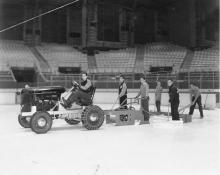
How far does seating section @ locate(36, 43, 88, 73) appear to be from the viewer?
2620 cm

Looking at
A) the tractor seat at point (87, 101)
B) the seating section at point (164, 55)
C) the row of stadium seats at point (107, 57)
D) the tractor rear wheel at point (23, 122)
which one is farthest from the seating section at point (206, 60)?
the tractor rear wheel at point (23, 122)

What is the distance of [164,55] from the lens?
2794cm

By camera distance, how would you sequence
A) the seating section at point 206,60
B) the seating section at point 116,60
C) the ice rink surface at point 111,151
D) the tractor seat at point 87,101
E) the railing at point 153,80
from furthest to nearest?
the seating section at point 116,60, the seating section at point 206,60, the railing at point 153,80, the tractor seat at point 87,101, the ice rink surface at point 111,151

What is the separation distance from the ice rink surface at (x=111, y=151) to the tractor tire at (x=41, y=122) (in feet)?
0.73

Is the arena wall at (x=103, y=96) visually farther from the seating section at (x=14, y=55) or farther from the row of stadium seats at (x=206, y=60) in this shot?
the row of stadium seats at (x=206, y=60)

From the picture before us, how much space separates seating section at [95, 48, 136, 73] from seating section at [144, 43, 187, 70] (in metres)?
1.25

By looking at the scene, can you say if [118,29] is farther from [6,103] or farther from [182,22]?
[6,103]

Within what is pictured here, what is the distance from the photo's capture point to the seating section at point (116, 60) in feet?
85.5

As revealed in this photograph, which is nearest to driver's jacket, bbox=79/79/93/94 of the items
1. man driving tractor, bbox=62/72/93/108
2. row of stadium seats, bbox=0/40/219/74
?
man driving tractor, bbox=62/72/93/108

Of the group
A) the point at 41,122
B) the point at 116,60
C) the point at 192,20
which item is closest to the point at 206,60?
the point at 192,20

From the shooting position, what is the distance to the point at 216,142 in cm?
714

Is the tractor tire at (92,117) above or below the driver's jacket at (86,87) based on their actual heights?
below

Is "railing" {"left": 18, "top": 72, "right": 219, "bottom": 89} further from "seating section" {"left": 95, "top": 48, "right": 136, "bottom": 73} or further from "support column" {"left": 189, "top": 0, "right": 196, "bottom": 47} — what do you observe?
"support column" {"left": 189, "top": 0, "right": 196, "bottom": 47}

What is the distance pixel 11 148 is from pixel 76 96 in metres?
2.95
